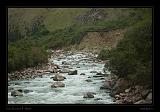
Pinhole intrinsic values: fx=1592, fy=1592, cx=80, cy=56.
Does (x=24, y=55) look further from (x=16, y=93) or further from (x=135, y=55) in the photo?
(x=135, y=55)

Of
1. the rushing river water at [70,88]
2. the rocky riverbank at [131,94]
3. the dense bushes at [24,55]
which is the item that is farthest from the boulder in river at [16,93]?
the rocky riverbank at [131,94]

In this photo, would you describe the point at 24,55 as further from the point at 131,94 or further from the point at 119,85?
the point at 131,94

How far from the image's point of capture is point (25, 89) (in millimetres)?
13156

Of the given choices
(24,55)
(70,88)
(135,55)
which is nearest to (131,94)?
(135,55)

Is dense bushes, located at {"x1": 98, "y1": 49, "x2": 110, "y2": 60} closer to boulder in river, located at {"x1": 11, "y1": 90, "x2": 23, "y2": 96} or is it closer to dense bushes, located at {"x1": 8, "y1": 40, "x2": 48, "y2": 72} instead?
dense bushes, located at {"x1": 8, "y1": 40, "x2": 48, "y2": 72}

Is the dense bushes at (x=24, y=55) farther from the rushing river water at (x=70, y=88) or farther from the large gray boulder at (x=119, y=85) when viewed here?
the large gray boulder at (x=119, y=85)

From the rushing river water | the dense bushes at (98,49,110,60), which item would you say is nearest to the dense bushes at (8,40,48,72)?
the rushing river water

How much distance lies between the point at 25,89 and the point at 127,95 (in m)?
0.84

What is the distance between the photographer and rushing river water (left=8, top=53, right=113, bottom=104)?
13.2 metres

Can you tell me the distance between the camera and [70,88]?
43.2ft

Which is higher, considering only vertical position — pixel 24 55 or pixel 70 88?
pixel 24 55
